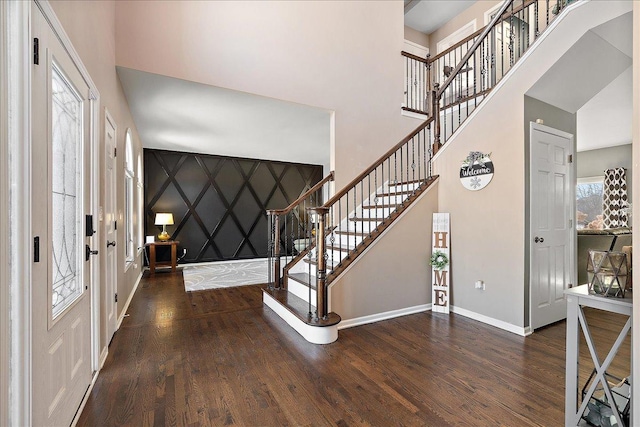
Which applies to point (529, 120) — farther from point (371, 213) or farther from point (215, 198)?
point (215, 198)

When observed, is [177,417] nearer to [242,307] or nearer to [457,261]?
[242,307]

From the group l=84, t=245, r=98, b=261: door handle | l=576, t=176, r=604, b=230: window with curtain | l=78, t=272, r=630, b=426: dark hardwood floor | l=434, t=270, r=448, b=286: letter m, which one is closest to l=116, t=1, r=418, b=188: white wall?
l=434, t=270, r=448, b=286: letter m

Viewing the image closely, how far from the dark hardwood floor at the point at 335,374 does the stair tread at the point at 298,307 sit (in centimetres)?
20

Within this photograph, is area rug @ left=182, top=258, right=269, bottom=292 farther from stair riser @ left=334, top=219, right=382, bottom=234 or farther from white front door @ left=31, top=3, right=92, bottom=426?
white front door @ left=31, top=3, right=92, bottom=426

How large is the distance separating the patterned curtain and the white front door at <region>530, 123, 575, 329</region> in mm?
5314

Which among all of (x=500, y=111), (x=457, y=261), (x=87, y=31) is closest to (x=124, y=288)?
(x=87, y=31)

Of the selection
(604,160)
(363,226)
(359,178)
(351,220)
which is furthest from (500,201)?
(604,160)

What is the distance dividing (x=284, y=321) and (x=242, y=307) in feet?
2.71

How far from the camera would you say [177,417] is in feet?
5.91

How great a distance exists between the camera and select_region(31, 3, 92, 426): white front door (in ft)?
4.30

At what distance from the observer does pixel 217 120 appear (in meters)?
4.97

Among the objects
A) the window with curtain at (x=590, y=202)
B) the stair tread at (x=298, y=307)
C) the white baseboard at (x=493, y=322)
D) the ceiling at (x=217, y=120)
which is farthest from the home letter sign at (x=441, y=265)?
the window with curtain at (x=590, y=202)

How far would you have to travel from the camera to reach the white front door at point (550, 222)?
10.3ft

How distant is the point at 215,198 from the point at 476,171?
6.12 metres
